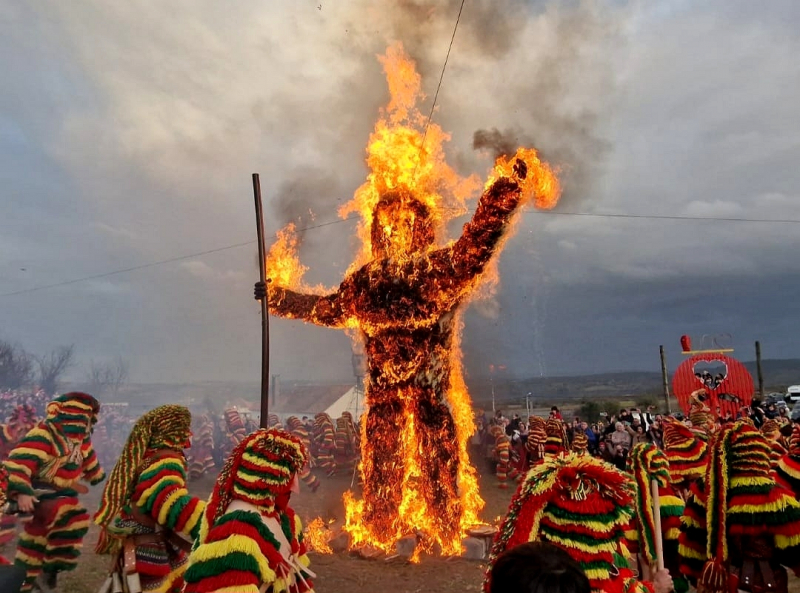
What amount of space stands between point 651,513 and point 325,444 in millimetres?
14832

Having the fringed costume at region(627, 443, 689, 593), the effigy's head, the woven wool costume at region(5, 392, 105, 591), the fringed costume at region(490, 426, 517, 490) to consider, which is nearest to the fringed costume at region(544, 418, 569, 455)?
the fringed costume at region(627, 443, 689, 593)

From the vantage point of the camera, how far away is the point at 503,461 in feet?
51.9

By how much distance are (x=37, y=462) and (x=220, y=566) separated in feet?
15.5

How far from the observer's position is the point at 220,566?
9.41ft

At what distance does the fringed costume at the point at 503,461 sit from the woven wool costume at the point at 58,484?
11014 millimetres

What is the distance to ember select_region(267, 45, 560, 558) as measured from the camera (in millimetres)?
8633

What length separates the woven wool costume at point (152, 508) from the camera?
4090 millimetres

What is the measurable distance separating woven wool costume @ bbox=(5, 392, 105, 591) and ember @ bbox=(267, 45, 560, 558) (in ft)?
12.0

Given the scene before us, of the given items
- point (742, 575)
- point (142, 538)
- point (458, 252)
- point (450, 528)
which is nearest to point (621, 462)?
point (450, 528)

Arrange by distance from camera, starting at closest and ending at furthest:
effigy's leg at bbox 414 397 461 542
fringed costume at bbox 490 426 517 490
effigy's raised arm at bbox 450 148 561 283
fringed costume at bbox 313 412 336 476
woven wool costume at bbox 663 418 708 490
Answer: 1. woven wool costume at bbox 663 418 708 490
2. effigy's raised arm at bbox 450 148 561 283
3. effigy's leg at bbox 414 397 461 542
4. fringed costume at bbox 490 426 517 490
5. fringed costume at bbox 313 412 336 476

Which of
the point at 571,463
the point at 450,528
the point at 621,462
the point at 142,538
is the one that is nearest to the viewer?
the point at 571,463

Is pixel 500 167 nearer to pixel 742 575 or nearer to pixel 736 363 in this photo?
pixel 742 575

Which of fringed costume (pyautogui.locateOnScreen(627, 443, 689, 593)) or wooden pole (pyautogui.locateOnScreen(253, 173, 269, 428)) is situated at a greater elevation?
wooden pole (pyautogui.locateOnScreen(253, 173, 269, 428))

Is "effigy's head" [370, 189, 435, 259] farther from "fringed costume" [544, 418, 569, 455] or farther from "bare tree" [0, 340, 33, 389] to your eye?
"bare tree" [0, 340, 33, 389]
